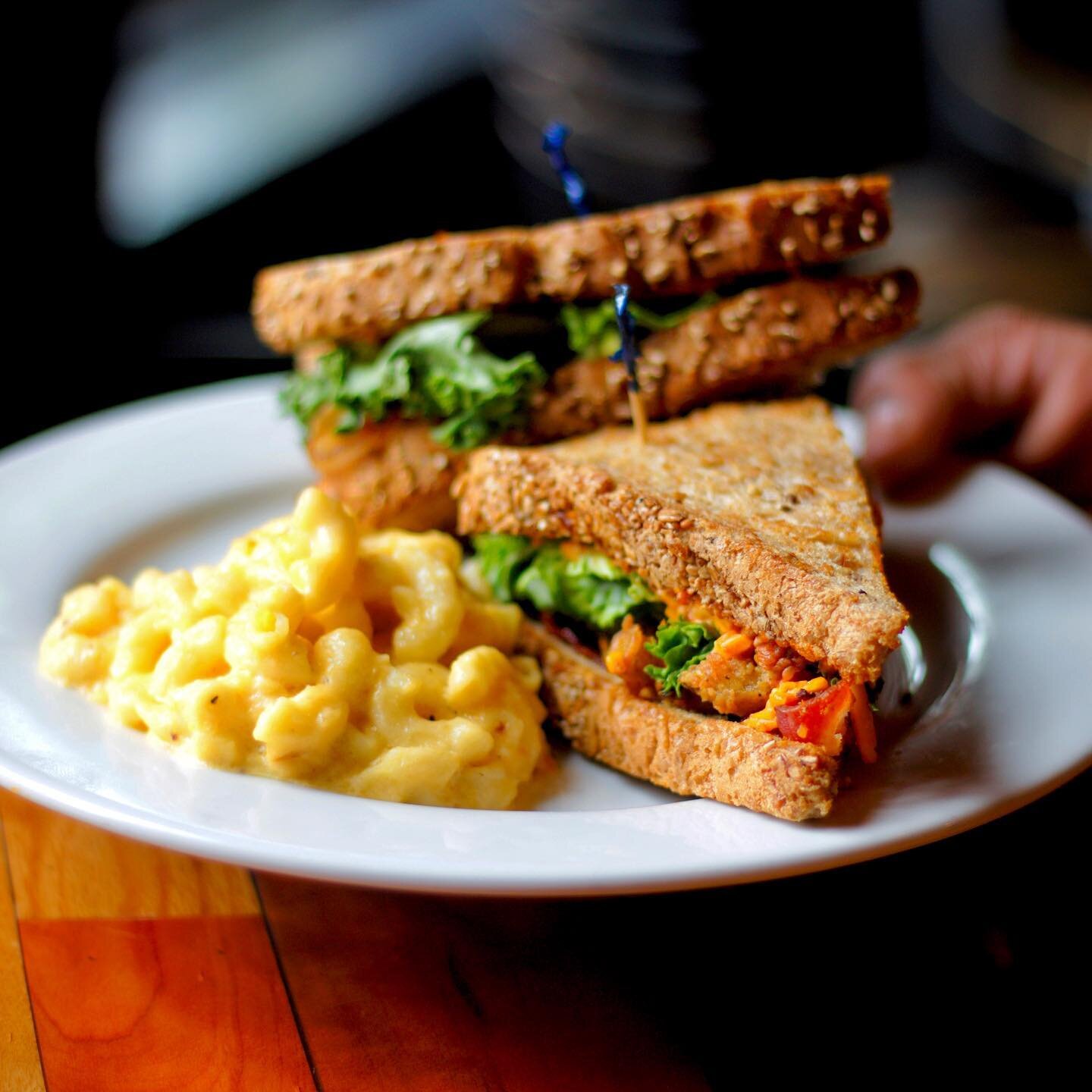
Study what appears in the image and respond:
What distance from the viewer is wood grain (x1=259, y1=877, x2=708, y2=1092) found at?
1.48m

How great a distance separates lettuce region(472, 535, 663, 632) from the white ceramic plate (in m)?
0.25

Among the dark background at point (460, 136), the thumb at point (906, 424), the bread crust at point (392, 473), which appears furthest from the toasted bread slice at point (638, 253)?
the dark background at point (460, 136)

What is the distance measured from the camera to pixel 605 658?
2004mm

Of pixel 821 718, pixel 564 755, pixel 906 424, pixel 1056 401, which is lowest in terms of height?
pixel 1056 401

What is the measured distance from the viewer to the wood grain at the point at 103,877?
5.55 feet

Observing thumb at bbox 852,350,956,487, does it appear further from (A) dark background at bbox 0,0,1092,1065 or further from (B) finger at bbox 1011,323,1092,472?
(A) dark background at bbox 0,0,1092,1065

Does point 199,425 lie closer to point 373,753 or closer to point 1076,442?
point 373,753

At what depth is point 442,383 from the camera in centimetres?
235

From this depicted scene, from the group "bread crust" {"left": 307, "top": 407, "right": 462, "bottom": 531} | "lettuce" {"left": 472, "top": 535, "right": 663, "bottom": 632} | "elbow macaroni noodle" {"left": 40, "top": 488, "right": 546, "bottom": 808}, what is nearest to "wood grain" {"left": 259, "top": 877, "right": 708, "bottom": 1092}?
"elbow macaroni noodle" {"left": 40, "top": 488, "right": 546, "bottom": 808}

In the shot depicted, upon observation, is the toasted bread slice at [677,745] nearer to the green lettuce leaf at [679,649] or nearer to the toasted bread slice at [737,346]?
the green lettuce leaf at [679,649]

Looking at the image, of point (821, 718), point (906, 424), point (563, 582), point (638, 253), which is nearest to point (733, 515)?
point (563, 582)

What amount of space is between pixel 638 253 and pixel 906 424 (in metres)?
0.73

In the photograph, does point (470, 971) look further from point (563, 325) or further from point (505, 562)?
point (563, 325)

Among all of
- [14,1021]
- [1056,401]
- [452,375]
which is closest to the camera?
[14,1021]
